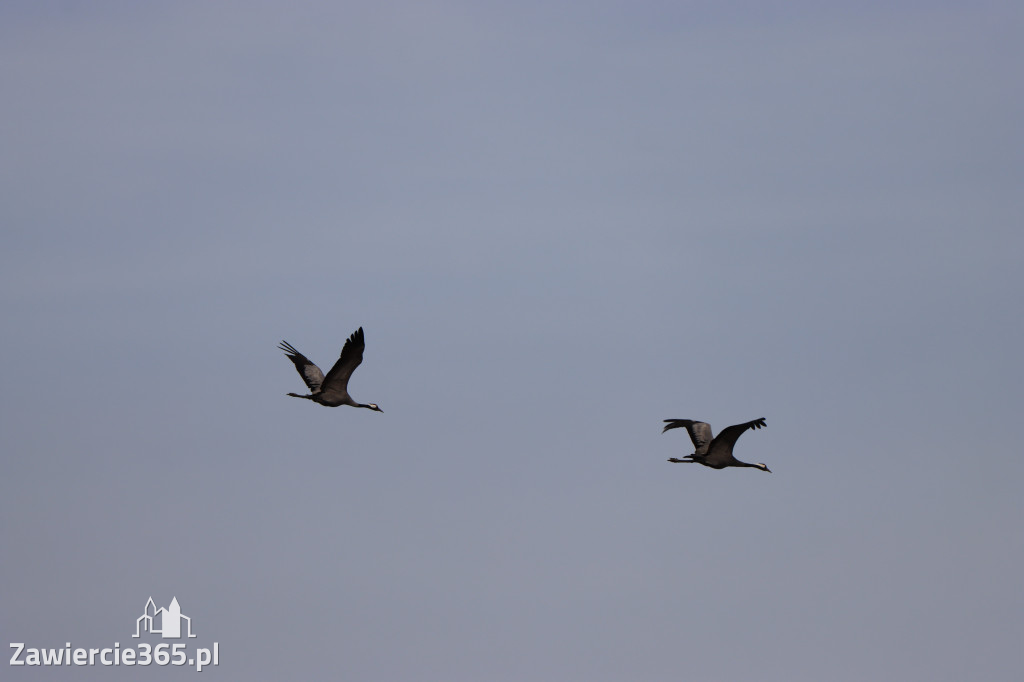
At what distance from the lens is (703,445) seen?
71125 mm

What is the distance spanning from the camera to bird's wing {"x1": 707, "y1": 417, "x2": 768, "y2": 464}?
6788cm

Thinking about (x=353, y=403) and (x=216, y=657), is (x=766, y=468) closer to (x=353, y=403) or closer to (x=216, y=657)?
(x=353, y=403)

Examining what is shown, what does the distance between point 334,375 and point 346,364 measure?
46.5 inches

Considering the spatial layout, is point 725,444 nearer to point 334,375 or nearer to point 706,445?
point 706,445

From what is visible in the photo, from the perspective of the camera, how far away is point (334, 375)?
73.3 metres

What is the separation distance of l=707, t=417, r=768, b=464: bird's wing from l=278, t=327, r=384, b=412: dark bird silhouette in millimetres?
15624

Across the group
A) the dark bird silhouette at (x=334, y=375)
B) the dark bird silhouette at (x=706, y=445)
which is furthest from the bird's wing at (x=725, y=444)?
the dark bird silhouette at (x=334, y=375)

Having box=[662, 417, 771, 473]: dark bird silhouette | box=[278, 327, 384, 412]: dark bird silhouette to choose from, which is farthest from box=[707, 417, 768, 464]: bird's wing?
box=[278, 327, 384, 412]: dark bird silhouette

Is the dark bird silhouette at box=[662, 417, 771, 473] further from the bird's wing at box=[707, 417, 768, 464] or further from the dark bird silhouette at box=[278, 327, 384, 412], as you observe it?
the dark bird silhouette at box=[278, 327, 384, 412]

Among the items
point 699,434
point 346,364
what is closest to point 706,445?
point 699,434

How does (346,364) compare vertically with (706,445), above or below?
above

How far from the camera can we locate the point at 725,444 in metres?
70.5

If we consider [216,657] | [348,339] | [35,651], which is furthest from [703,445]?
[35,651]

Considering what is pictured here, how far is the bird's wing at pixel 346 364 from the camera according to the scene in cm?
7131
